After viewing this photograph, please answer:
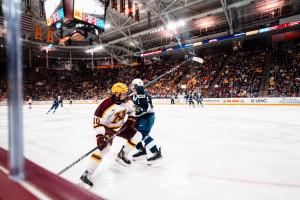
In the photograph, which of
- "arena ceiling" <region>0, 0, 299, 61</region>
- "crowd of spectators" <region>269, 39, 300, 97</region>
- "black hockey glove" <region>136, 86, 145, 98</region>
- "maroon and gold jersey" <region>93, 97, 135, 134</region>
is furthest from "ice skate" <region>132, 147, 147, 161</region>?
"arena ceiling" <region>0, 0, 299, 61</region>

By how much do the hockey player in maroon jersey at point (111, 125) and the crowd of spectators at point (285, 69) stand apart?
13308mm

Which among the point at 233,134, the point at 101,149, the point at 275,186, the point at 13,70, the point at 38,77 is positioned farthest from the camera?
the point at 38,77

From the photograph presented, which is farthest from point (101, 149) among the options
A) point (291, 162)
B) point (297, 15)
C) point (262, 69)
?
point (297, 15)

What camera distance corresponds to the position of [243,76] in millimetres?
15984

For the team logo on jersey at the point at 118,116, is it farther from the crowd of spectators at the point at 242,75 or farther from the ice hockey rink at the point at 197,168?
the crowd of spectators at the point at 242,75

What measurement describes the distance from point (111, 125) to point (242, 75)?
16.8 m

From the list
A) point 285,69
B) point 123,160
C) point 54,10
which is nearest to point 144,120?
point 123,160

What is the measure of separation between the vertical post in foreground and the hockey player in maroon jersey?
Result: 55.7 inches

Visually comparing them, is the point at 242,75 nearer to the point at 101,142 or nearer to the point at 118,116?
the point at 118,116

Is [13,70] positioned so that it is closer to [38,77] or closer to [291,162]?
[291,162]

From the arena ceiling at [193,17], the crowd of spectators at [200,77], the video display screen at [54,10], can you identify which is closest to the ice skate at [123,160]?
the crowd of spectators at [200,77]

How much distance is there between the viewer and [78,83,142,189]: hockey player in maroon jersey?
80.6 inches

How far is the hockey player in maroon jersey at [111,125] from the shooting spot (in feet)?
6.72

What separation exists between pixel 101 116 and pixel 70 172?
34.7 inches
